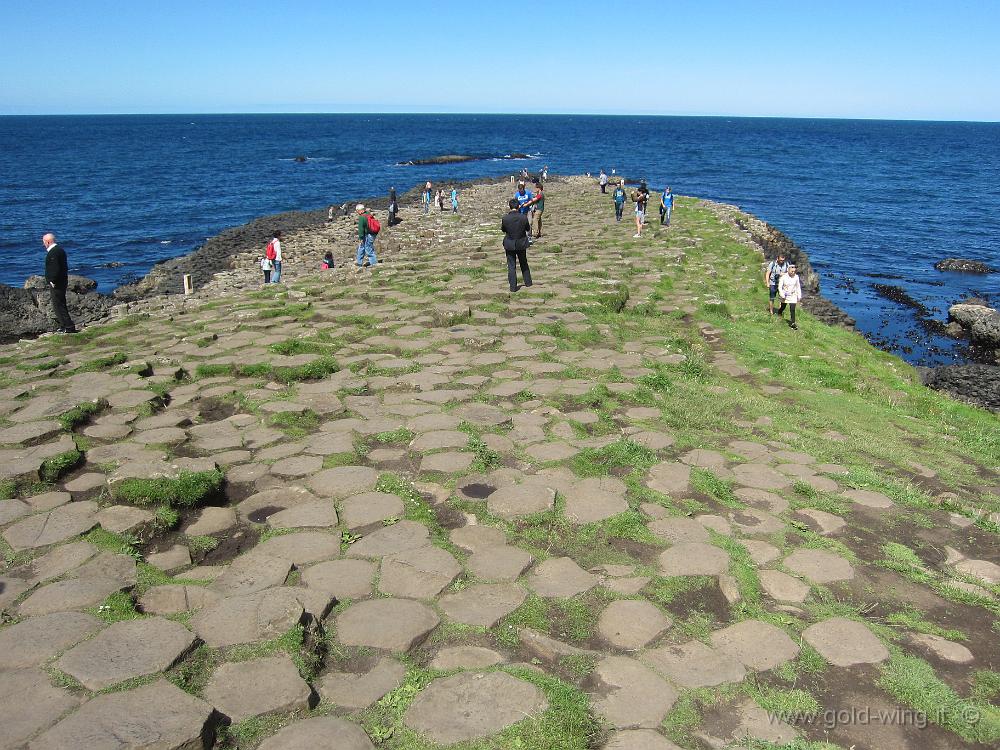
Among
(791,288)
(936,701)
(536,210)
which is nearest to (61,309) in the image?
(536,210)

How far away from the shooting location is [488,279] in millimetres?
12273

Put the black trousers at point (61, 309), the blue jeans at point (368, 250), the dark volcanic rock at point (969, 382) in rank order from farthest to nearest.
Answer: the blue jeans at point (368, 250), the dark volcanic rock at point (969, 382), the black trousers at point (61, 309)

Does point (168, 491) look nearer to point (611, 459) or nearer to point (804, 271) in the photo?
point (611, 459)

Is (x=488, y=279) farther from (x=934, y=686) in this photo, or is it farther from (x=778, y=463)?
(x=934, y=686)

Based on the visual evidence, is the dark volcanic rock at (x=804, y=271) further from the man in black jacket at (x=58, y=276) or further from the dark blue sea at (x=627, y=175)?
the man in black jacket at (x=58, y=276)

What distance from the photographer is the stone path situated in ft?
9.44

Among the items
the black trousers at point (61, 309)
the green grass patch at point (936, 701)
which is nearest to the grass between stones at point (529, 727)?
the green grass patch at point (936, 701)

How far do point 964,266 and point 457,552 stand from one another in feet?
102

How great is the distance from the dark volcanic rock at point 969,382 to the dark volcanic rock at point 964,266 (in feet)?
50.8

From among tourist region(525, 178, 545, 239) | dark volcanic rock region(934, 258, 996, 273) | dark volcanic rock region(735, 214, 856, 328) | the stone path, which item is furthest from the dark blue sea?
the stone path

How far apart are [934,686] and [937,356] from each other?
17773 mm

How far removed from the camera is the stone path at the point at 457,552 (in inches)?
113

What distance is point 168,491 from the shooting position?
455 centimetres

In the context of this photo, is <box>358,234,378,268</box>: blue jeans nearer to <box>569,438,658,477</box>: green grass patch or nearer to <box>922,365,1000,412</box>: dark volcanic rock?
<box>922,365,1000,412</box>: dark volcanic rock
